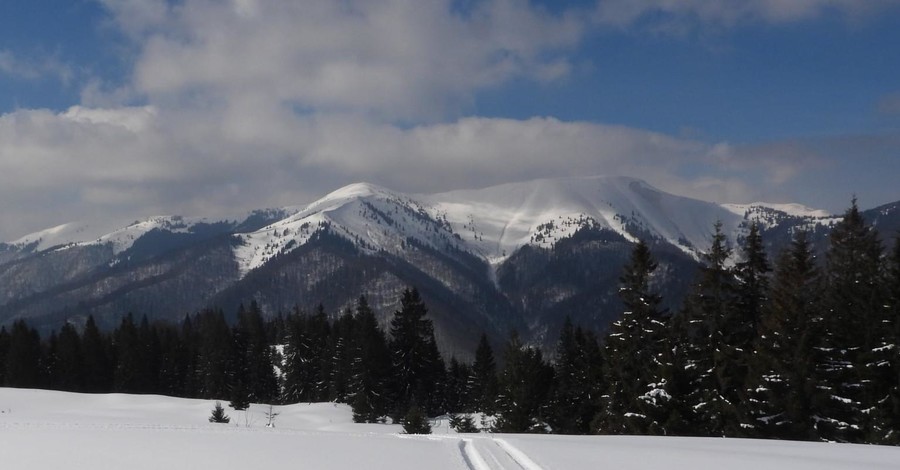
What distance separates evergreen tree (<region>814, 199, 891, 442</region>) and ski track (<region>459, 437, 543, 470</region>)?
635 inches

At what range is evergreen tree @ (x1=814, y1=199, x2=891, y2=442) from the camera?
1138 inches

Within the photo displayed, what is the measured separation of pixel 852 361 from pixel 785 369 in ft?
10.1

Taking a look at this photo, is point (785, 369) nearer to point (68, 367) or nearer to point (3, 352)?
point (68, 367)

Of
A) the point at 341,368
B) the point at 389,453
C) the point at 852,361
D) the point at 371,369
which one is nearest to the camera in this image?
the point at 389,453

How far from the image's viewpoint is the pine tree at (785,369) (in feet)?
98.6

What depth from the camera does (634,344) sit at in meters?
36.5

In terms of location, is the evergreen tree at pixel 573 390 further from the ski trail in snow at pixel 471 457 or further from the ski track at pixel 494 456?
the ski trail in snow at pixel 471 457

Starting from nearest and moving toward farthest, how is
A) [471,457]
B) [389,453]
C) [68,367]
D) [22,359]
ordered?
[471,457] → [389,453] → [22,359] → [68,367]

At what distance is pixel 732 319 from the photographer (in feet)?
111

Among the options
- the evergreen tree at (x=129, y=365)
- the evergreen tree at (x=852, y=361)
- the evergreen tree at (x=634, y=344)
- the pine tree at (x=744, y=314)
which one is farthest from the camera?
the evergreen tree at (x=129, y=365)

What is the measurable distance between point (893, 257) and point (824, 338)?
4.44 metres

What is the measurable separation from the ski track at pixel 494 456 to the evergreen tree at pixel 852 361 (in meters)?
16.1

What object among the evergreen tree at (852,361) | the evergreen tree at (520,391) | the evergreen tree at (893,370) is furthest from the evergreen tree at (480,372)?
the evergreen tree at (893,370)

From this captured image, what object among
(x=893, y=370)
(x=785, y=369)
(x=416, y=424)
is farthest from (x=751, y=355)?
(x=416, y=424)
